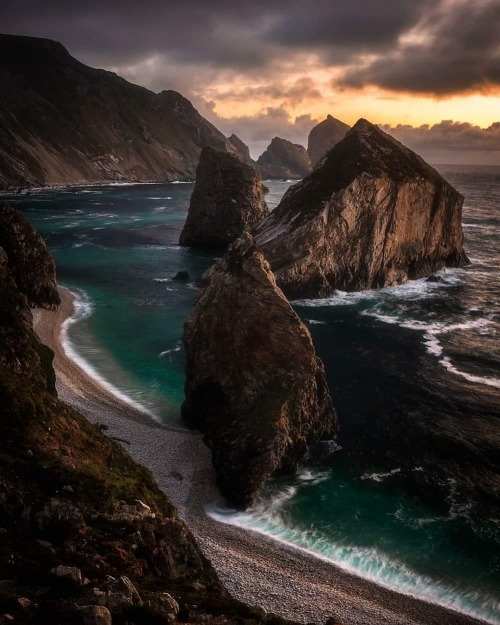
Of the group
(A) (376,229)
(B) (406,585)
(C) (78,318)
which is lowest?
(B) (406,585)

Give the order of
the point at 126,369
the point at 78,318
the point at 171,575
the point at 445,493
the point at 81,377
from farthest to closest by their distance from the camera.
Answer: the point at 78,318
the point at 126,369
the point at 81,377
the point at 445,493
the point at 171,575

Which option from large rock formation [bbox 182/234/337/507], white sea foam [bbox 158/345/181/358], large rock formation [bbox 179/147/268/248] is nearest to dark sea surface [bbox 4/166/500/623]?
white sea foam [bbox 158/345/181/358]

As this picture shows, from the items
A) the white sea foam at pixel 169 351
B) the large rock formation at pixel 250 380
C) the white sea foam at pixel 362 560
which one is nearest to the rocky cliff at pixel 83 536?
the white sea foam at pixel 362 560

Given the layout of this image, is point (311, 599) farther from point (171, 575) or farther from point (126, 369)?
point (126, 369)

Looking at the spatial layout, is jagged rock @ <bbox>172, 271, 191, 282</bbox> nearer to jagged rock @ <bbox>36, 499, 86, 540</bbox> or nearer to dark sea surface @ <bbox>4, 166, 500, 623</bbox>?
dark sea surface @ <bbox>4, 166, 500, 623</bbox>

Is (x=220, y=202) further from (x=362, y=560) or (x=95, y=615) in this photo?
(x=95, y=615)

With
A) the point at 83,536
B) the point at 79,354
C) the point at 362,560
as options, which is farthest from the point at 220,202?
the point at 83,536

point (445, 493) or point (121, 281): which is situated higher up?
point (121, 281)

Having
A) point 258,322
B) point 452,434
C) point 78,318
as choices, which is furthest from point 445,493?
point 78,318

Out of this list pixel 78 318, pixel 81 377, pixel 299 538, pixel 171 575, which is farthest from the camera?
pixel 78 318
